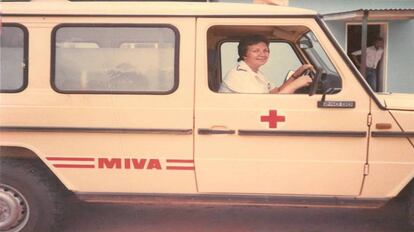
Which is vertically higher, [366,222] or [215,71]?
[215,71]

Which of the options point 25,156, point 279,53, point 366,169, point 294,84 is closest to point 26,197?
point 25,156

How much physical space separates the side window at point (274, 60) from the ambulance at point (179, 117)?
43 centimetres

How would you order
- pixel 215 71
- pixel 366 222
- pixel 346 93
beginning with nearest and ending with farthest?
pixel 346 93 → pixel 215 71 → pixel 366 222

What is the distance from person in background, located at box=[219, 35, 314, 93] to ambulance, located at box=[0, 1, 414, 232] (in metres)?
0.14

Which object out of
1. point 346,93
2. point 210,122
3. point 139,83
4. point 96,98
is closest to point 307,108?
point 346,93

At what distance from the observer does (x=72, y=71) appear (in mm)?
4168

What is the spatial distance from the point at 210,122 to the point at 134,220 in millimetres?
1560

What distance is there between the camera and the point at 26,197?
4258mm

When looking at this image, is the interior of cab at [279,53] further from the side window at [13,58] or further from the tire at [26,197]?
the tire at [26,197]

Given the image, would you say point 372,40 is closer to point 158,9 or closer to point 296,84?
point 296,84

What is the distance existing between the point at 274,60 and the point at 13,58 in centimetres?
206

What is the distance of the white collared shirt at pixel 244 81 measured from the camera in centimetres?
422

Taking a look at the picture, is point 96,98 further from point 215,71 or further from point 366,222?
point 366,222

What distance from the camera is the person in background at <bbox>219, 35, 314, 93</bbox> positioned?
4.19m
